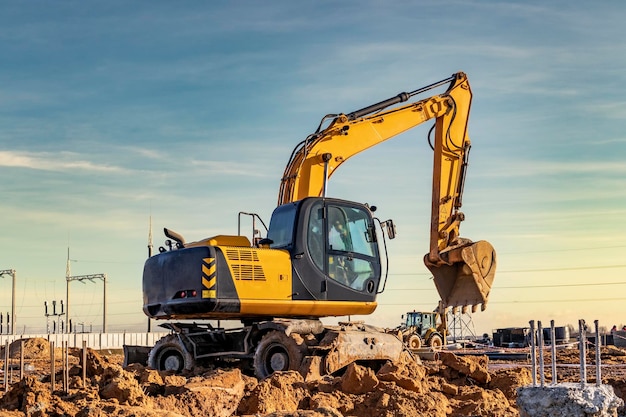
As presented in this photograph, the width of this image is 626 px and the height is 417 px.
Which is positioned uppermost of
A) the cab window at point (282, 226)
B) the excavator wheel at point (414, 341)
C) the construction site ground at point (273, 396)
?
the cab window at point (282, 226)

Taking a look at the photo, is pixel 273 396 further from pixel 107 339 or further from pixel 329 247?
pixel 107 339

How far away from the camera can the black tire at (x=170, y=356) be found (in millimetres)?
15359

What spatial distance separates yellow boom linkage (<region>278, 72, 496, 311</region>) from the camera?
16.5m

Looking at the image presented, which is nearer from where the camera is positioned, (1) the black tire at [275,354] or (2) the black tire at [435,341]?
(1) the black tire at [275,354]

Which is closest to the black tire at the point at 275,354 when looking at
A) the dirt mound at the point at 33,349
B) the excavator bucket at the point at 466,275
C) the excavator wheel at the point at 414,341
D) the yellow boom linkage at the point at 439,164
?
the yellow boom linkage at the point at 439,164

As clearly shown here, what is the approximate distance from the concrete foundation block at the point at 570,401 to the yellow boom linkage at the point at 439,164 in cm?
869

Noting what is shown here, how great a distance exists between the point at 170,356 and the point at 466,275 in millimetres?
6194

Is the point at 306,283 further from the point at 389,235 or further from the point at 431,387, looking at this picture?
the point at 431,387

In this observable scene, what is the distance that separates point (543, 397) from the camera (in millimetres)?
7180

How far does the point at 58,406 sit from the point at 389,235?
7.33 metres

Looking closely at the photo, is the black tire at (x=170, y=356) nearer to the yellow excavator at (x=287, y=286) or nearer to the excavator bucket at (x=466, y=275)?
the yellow excavator at (x=287, y=286)

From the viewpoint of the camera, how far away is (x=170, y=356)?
1565 centimetres

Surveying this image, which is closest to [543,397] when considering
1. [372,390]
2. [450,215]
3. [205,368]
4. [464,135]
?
[372,390]

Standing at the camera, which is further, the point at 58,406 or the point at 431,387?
the point at 431,387
